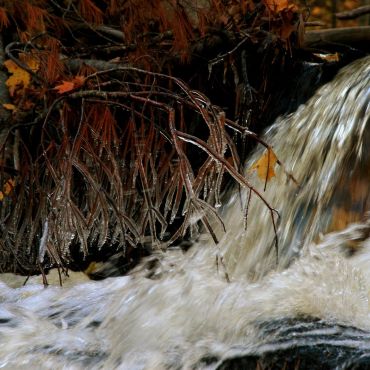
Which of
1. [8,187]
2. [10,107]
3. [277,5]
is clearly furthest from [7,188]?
[277,5]

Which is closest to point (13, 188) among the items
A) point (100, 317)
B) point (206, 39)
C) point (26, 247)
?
point (26, 247)

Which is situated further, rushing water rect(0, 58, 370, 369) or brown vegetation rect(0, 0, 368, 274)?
brown vegetation rect(0, 0, 368, 274)

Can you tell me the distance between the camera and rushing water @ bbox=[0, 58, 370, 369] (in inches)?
104

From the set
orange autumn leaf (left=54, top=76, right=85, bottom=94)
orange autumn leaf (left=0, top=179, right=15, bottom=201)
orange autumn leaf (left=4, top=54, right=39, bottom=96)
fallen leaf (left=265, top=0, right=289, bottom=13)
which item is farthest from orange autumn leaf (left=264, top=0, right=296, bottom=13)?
orange autumn leaf (left=0, top=179, right=15, bottom=201)

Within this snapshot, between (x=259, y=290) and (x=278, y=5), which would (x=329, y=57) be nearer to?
(x=278, y=5)

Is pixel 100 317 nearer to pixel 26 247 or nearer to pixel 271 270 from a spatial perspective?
pixel 271 270

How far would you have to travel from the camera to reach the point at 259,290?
3160 millimetres

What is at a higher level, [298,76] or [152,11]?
[152,11]

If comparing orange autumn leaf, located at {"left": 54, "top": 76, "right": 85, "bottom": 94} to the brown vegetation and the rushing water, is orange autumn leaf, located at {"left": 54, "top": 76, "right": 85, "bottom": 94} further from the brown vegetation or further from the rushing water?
the rushing water

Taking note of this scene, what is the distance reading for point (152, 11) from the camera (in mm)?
4090

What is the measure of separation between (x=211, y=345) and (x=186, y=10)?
2240mm

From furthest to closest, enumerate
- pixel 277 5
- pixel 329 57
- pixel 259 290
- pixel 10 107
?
pixel 329 57 → pixel 10 107 → pixel 277 5 → pixel 259 290

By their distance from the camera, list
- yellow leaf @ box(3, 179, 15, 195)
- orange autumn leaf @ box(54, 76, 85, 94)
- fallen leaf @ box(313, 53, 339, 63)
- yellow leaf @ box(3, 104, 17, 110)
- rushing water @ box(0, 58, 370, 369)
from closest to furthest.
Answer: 1. rushing water @ box(0, 58, 370, 369)
2. orange autumn leaf @ box(54, 76, 85, 94)
3. yellow leaf @ box(3, 179, 15, 195)
4. yellow leaf @ box(3, 104, 17, 110)
5. fallen leaf @ box(313, 53, 339, 63)

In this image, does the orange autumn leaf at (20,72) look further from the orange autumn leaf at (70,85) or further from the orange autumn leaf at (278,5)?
the orange autumn leaf at (278,5)
